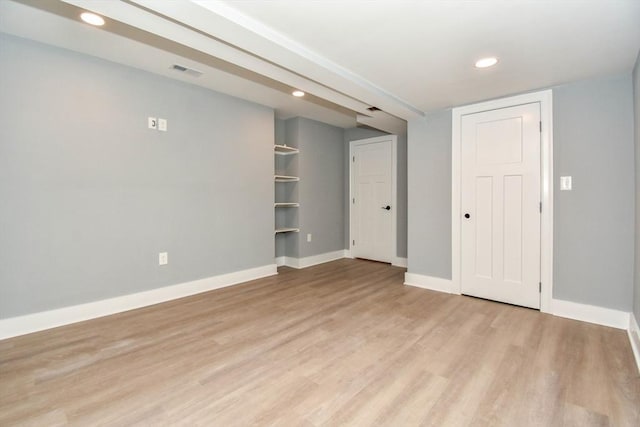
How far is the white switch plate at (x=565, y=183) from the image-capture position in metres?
2.94

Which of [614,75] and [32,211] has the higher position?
[614,75]

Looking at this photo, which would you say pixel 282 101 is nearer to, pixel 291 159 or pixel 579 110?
pixel 291 159

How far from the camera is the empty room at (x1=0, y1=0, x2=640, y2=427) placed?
179 centimetres

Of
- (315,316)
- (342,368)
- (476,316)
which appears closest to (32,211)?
(315,316)

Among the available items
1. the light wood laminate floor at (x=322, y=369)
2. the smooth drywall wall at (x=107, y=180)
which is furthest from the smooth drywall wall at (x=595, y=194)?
the smooth drywall wall at (x=107, y=180)

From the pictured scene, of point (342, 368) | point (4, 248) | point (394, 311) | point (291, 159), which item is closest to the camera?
point (342, 368)

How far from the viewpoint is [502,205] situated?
334 centimetres

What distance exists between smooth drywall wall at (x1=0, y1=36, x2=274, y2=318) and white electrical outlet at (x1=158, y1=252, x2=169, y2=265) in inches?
2.4

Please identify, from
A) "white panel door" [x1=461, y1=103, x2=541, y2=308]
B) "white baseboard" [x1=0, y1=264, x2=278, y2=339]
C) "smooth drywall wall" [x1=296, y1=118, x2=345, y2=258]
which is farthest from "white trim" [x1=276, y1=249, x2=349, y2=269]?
"white panel door" [x1=461, y1=103, x2=541, y2=308]

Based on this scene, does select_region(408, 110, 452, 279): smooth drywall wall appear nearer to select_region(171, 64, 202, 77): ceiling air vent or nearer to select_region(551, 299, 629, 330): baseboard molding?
select_region(551, 299, 629, 330): baseboard molding

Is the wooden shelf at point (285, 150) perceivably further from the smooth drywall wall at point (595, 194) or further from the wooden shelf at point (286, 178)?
the smooth drywall wall at point (595, 194)

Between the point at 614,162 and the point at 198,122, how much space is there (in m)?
4.14

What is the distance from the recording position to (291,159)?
16.7 feet

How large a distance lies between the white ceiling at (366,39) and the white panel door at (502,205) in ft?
1.22
